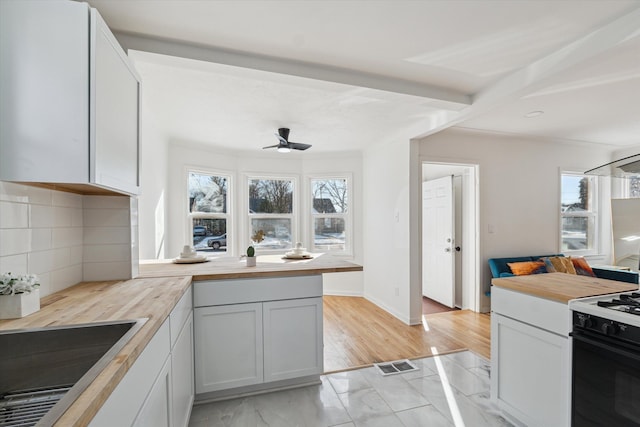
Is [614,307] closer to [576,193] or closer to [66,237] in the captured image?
[66,237]

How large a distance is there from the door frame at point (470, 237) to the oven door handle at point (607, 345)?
100.0 inches

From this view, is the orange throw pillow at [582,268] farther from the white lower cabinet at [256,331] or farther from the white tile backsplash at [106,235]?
the white tile backsplash at [106,235]

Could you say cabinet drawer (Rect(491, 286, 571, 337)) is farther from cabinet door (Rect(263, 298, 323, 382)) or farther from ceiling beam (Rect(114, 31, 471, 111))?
ceiling beam (Rect(114, 31, 471, 111))

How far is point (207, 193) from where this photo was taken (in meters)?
4.47

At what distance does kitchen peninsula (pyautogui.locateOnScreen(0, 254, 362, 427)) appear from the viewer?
1.22 meters

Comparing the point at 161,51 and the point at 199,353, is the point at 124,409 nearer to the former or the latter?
the point at 199,353

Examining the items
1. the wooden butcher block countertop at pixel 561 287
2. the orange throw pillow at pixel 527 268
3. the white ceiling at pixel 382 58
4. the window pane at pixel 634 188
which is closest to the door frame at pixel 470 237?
the orange throw pillow at pixel 527 268

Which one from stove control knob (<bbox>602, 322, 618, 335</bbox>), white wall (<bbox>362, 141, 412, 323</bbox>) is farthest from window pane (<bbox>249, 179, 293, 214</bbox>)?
stove control knob (<bbox>602, 322, 618, 335</bbox>)

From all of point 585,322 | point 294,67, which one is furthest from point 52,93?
point 585,322

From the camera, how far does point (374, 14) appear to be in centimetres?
161

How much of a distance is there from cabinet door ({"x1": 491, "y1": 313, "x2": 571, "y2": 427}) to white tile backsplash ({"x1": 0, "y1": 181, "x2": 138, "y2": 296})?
7.88 ft

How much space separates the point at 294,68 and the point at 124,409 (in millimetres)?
2055

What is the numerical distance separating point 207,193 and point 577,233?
228 inches

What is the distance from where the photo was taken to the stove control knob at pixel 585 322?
4.52ft
